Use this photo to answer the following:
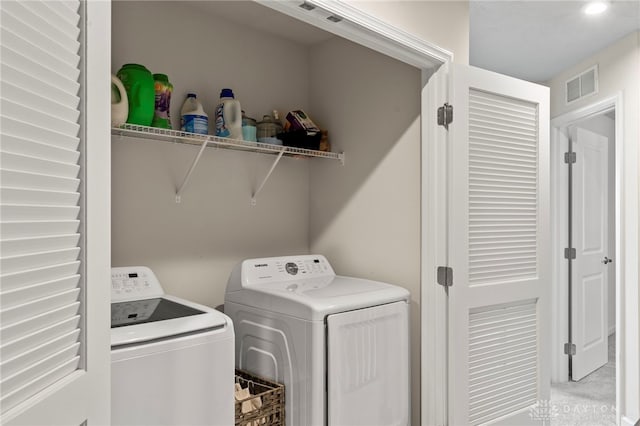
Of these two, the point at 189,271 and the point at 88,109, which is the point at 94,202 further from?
the point at 189,271

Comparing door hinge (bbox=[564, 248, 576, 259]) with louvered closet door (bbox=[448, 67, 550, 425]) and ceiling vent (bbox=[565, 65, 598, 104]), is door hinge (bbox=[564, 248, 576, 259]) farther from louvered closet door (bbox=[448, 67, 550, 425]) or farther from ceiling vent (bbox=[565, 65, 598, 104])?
louvered closet door (bbox=[448, 67, 550, 425])

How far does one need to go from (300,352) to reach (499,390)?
108 cm

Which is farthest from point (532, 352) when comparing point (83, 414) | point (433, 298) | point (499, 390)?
point (83, 414)

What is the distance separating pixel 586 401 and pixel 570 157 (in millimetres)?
1846

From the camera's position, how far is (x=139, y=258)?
2.28m

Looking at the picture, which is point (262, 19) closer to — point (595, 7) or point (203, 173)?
point (203, 173)

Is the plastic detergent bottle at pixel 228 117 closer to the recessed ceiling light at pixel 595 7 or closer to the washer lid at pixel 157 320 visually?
the washer lid at pixel 157 320

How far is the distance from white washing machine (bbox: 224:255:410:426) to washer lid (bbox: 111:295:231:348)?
15.5 inches

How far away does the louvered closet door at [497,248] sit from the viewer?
7.03 ft

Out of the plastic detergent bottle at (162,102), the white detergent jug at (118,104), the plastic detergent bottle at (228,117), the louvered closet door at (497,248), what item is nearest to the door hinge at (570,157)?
the louvered closet door at (497,248)

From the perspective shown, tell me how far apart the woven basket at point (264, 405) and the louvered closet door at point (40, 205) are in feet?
3.58

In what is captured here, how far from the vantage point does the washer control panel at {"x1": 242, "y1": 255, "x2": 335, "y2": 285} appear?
90.8 inches

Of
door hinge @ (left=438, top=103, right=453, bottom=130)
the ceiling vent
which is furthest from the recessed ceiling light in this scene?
door hinge @ (left=438, top=103, right=453, bottom=130)

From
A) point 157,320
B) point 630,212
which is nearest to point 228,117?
point 157,320
